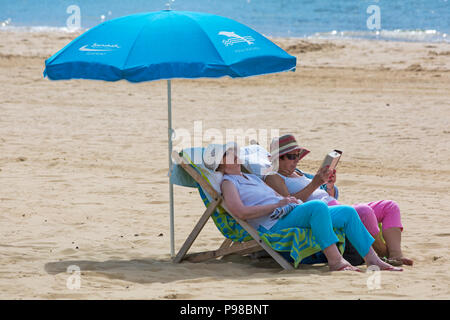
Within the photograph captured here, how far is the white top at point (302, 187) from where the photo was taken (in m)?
5.63

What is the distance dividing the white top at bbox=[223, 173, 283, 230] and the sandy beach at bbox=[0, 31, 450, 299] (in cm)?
36

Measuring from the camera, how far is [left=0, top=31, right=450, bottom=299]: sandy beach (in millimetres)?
4910

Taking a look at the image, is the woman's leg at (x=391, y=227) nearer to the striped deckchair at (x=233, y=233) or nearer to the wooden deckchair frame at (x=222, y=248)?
the striped deckchair at (x=233, y=233)

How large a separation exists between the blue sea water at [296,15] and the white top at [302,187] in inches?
836

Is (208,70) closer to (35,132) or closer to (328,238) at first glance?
(328,238)

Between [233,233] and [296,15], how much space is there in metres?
36.5

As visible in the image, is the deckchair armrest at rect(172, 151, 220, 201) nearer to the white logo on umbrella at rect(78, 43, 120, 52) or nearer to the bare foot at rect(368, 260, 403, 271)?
the white logo on umbrella at rect(78, 43, 120, 52)

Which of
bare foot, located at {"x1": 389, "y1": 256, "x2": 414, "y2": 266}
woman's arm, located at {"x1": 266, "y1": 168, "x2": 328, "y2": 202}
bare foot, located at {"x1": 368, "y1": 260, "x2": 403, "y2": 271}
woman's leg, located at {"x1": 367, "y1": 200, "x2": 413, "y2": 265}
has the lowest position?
bare foot, located at {"x1": 389, "y1": 256, "x2": 414, "y2": 266}

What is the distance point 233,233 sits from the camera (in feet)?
17.9

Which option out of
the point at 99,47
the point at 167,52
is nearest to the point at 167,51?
the point at 167,52

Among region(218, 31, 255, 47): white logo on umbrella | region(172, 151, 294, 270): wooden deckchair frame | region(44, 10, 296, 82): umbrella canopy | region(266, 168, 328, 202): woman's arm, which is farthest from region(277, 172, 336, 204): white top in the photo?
region(218, 31, 255, 47): white logo on umbrella

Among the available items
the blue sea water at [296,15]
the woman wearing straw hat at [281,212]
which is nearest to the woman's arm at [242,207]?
the woman wearing straw hat at [281,212]
